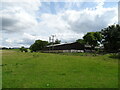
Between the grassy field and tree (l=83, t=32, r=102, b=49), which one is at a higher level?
tree (l=83, t=32, r=102, b=49)

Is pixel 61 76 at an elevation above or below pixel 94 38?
below

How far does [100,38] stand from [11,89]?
4599cm

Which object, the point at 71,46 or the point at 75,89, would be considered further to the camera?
the point at 71,46

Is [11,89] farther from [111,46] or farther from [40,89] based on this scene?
[111,46]

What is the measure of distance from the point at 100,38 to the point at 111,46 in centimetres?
712

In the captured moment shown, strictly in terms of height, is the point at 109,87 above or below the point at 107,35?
below

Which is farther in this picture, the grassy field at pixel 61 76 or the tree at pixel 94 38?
the tree at pixel 94 38

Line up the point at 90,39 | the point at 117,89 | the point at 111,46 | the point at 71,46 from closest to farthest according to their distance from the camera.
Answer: the point at 117,89, the point at 111,46, the point at 90,39, the point at 71,46

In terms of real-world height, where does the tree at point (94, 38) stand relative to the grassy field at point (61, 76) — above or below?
above

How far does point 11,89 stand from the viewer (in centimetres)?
422

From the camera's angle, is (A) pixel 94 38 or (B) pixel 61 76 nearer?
(B) pixel 61 76

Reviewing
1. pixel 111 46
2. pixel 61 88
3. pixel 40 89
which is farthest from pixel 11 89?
pixel 111 46

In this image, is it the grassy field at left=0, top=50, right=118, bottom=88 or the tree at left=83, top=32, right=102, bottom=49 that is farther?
the tree at left=83, top=32, right=102, bottom=49

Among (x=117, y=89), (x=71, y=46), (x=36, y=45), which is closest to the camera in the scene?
(x=117, y=89)
